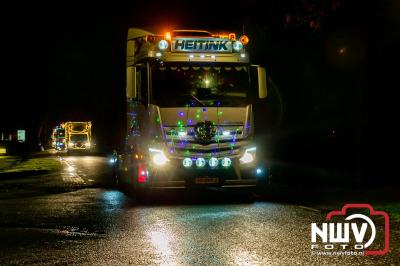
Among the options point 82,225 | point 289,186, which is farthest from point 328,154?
point 82,225

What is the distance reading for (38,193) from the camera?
1769 cm

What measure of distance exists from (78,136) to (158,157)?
144ft

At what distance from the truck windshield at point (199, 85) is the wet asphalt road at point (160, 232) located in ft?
7.72

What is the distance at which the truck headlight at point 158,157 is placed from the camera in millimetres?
14289

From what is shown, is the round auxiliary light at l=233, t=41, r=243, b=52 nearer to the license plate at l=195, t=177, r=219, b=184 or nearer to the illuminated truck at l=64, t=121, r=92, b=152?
the license plate at l=195, t=177, r=219, b=184

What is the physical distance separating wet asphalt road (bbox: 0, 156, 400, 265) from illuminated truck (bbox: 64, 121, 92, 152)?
41626 mm

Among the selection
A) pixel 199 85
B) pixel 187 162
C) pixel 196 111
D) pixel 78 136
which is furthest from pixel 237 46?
pixel 78 136

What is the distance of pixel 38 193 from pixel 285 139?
2119cm

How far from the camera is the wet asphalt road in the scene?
26.5ft

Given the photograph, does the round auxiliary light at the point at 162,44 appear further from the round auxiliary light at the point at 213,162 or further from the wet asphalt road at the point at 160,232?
the wet asphalt road at the point at 160,232

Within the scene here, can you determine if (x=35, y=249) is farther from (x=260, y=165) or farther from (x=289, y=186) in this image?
(x=289, y=186)

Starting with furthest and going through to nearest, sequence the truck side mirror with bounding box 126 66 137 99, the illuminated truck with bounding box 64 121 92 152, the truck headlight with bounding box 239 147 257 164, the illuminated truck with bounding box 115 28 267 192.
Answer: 1. the illuminated truck with bounding box 64 121 92 152
2. the truck side mirror with bounding box 126 66 137 99
3. the truck headlight with bounding box 239 147 257 164
4. the illuminated truck with bounding box 115 28 267 192

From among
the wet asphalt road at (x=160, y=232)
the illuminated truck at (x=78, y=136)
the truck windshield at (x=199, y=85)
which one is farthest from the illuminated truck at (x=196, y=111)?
the illuminated truck at (x=78, y=136)

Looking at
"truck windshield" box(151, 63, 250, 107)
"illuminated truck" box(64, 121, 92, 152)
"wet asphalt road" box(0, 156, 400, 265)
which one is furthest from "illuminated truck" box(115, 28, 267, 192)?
"illuminated truck" box(64, 121, 92, 152)
